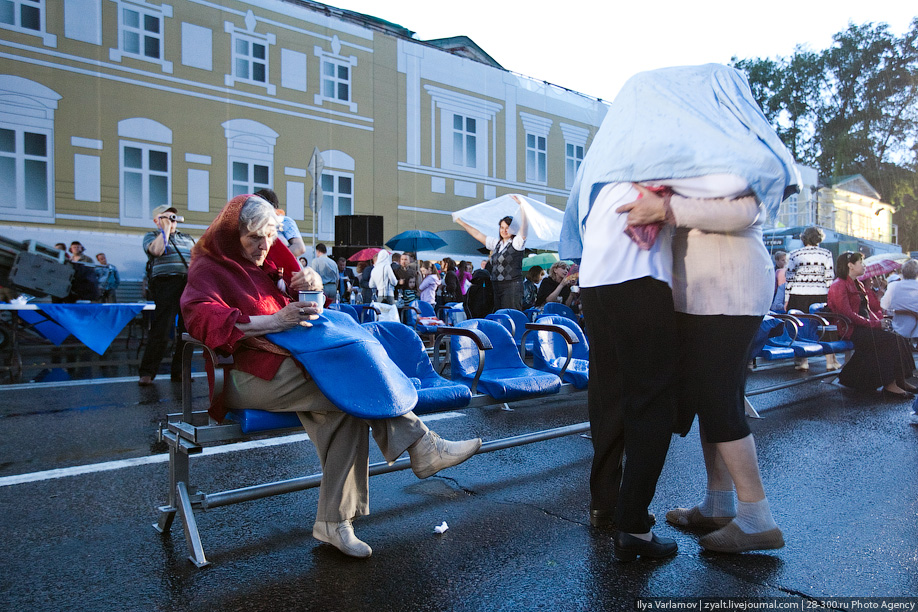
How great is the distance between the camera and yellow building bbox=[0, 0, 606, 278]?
14734mm

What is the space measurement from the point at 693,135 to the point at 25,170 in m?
15.9

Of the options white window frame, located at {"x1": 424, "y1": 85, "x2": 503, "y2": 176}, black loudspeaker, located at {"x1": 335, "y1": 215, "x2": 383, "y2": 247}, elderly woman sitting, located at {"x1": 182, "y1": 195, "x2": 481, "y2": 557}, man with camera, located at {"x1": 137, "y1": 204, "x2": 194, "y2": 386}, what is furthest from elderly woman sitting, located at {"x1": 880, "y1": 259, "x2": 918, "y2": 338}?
white window frame, located at {"x1": 424, "y1": 85, "x2": 503, "y2": 176}

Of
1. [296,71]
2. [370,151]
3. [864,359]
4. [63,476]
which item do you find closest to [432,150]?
[370,151]

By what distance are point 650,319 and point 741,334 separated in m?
0.44

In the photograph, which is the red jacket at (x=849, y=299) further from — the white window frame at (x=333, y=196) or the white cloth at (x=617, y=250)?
the white window frame at (x=333, y=196)

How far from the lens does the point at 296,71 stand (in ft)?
61.2

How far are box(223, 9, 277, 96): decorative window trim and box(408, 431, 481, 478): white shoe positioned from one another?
1668 cm

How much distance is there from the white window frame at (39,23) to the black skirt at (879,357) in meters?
16.1

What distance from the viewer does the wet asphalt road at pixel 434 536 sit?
97.7 inches

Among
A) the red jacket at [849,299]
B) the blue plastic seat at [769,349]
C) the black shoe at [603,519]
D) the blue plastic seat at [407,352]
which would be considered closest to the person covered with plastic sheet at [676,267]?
the black shoe at [603,519]

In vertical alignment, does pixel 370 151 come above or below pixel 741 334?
above

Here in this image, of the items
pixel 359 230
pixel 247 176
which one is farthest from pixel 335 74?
pixel 359 230

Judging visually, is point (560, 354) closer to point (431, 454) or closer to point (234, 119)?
point (431, 454)

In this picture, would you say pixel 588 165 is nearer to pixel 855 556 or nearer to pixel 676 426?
pixel 676 426
